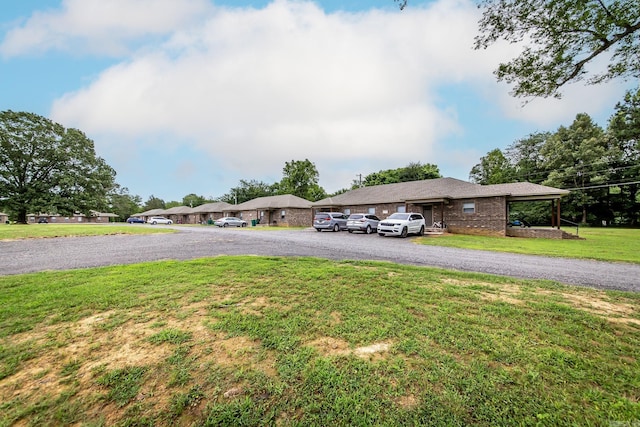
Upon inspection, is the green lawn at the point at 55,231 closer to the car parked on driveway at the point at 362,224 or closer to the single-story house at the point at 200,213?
the car parked on driveway at the point at 362,224

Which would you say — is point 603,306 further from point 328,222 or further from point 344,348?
point 328,222

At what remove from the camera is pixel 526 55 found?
591cm

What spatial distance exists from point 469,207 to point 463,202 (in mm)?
608

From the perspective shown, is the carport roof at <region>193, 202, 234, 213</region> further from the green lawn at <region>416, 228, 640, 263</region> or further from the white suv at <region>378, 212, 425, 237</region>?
the green lawn at <region>416, 228, 640, 263</region>

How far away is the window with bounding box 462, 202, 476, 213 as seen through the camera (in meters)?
20.4

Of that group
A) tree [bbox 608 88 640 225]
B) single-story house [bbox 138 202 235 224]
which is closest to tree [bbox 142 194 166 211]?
single-story house [bbox 138 202 235 224]

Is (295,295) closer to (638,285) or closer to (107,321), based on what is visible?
(107,321)

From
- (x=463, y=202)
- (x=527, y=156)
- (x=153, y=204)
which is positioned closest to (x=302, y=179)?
(x=463, y=202)

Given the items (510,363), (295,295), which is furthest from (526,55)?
(295,295)

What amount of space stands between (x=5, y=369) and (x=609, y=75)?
11.3 m

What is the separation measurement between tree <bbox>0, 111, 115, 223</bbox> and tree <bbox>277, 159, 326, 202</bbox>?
30.1m

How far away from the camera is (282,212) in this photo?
1442 inches

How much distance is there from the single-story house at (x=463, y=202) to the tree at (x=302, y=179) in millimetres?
25149

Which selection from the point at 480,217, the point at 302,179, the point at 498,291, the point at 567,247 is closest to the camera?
the point at 498,291
